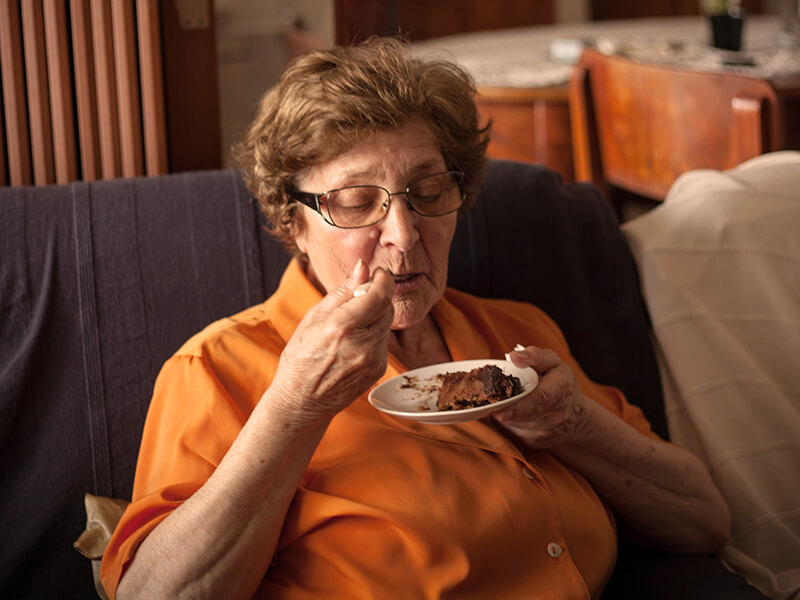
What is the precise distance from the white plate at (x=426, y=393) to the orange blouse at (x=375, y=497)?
56 millimetres

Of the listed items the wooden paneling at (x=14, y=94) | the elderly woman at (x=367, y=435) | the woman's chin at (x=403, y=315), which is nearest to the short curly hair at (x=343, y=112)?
the elderly woman at (x=367, y=435)

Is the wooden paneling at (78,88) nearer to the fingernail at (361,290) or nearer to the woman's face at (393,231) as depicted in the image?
the woman's face at (393,231)

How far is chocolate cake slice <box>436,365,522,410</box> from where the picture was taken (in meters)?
1.03

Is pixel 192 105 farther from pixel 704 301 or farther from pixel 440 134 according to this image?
pixel 704 301

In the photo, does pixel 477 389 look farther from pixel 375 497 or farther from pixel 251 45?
pixel 251 45

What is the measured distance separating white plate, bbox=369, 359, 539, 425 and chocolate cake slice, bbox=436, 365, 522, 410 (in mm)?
19

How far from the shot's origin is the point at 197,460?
105 centimetres

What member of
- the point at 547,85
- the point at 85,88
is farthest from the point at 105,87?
the point at 547,85

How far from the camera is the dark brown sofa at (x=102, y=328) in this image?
4.17 ft

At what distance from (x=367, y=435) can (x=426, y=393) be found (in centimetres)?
11

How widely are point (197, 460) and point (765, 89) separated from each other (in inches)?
68.4

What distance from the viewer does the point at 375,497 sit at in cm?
108

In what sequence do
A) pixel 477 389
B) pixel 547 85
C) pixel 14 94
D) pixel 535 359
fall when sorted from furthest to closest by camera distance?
pixel 547 85 < pixel 14 94 < pixel 535 359 < pixel 477 389

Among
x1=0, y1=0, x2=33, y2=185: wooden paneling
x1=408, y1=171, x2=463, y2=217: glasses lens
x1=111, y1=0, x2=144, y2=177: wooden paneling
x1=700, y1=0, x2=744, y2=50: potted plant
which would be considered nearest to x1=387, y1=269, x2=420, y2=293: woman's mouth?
x1=408, y1=171, x2=463, y2=217: glasses lens
